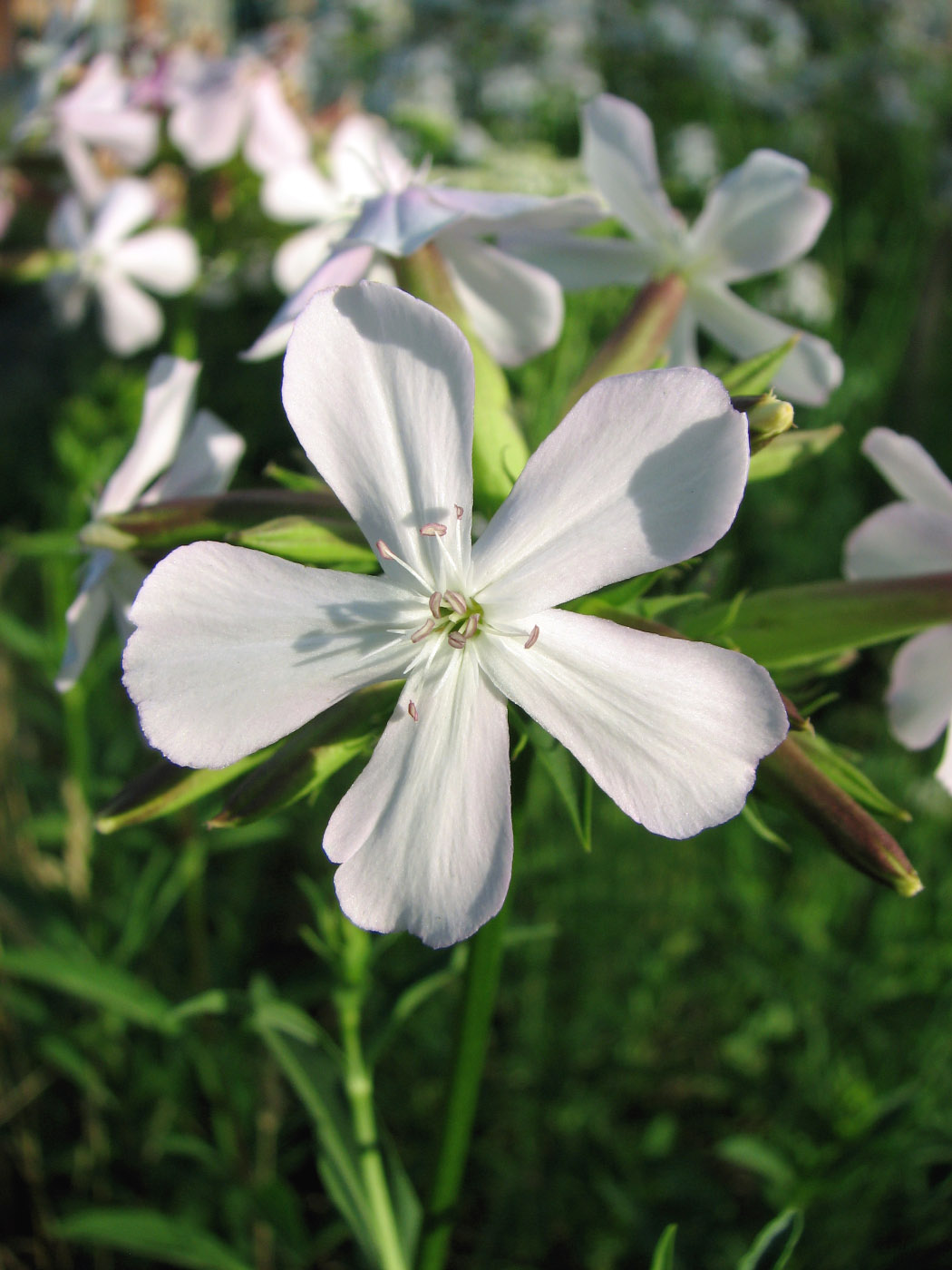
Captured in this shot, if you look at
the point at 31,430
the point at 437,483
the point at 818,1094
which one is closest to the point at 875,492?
the point at 818,1094

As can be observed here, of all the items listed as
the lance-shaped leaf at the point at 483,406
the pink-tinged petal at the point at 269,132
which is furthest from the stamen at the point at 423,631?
the pink-tinged petal at the point at 269,132

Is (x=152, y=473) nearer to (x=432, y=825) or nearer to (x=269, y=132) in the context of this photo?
(x=432, y=825)

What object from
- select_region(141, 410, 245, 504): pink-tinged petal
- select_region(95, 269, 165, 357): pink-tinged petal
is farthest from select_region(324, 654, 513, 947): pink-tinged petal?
select_region(95, 269, 165, 357): pink-tinged petal

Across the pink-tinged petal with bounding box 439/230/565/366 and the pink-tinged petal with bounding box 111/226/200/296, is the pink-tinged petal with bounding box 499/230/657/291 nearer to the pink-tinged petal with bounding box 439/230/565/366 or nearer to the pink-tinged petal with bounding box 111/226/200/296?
the pink-tinged petal with bounding box 439/230/565/366

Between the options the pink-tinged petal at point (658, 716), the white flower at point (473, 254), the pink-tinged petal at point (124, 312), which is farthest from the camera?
the pink-tinged petal at point (124, 312)

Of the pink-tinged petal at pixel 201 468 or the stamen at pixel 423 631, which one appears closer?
the stamen at pixel 423 631

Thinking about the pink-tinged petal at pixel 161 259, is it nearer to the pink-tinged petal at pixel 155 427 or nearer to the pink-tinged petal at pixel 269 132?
the pink-tinged petal at pixel 269 132
